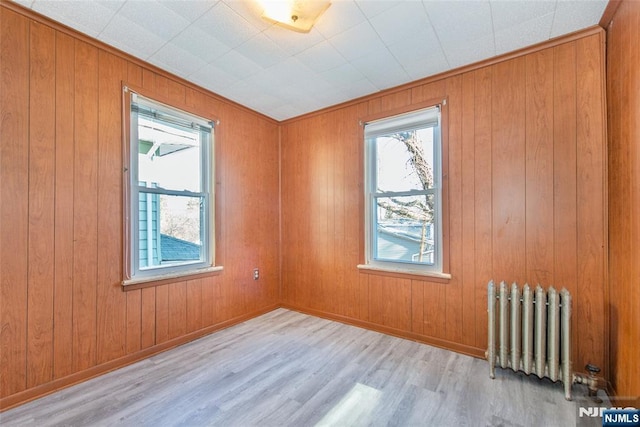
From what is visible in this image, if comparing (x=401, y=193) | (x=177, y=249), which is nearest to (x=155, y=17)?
(x=177, y=249)

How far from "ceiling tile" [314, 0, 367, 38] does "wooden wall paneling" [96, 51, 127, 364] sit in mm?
1749

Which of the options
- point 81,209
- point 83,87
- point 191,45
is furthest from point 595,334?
point 83,87

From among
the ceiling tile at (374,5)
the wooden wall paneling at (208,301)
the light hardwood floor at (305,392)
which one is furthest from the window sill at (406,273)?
the ceiling tile at (374,5)

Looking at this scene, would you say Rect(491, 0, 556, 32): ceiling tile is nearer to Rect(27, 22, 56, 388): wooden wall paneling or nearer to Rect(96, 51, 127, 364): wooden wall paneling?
Rect(96, 51, 127, 364): wooden wall paneling

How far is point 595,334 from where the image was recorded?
2033 mm

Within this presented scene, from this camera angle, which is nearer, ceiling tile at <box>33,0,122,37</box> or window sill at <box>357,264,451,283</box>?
ceiling tile at <box>33,0,122,37</box>

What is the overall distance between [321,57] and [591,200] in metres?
2.39

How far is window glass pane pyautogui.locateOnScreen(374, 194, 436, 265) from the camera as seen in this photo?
9.34 ft

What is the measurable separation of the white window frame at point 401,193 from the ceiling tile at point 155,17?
2.01 meters

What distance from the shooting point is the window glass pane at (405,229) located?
2.85 m

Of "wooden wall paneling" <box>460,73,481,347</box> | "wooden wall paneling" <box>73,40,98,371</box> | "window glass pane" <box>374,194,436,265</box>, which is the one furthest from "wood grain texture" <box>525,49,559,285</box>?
"wooden wall paneling" <box>73,40,98,371</box>

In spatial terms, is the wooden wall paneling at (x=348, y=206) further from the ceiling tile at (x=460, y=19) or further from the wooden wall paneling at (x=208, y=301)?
the wooden wall paneling at (x=208, y=301)

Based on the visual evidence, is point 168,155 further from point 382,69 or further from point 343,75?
point 382,69

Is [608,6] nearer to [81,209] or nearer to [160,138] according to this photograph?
[160,138]
